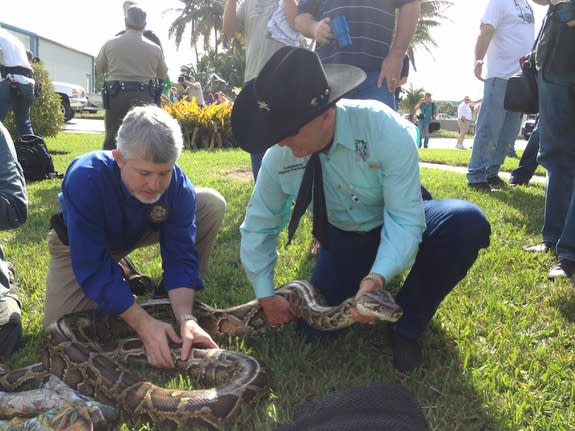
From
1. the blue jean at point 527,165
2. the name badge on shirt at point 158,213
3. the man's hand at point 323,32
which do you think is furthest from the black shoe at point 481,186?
the name badge on shirt at point 158,213

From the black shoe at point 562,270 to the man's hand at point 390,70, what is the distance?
2265 millimetres

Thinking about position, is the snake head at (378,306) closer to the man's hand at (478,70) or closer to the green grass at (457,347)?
the green grass at (457,347)

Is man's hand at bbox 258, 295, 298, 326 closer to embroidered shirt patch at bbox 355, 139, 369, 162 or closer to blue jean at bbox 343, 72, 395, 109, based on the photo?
embroidered shirt patch at bbox 355, 139, 369, 162

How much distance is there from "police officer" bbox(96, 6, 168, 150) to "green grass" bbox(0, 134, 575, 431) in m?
2.99

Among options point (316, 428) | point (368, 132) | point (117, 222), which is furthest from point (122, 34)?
point (316, 428)

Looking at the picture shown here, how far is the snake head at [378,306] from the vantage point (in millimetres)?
2416

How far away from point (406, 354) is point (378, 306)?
0.72 m

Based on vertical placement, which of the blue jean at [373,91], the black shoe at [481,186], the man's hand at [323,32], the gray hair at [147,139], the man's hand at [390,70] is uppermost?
the man's hand at [323,32]

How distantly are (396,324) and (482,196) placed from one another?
4617 millimetres

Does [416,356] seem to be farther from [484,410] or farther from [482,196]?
[482,196]

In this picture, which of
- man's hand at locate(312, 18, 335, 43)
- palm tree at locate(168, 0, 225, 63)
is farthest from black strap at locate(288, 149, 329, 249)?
palm tree at locate(168, 0, 225, 63)

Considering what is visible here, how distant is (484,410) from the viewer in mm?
2510

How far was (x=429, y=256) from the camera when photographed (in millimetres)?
2861

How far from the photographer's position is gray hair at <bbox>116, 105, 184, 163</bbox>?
274 cm
